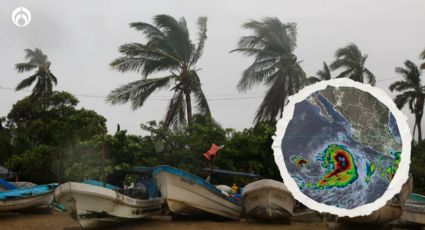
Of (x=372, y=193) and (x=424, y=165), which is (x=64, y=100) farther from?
(x=372, y=193)

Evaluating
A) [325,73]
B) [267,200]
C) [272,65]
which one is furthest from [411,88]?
[267,200]

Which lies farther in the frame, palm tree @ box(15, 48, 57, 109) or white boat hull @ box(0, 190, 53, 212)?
palm tree @ box(15, 48, 57, 109)

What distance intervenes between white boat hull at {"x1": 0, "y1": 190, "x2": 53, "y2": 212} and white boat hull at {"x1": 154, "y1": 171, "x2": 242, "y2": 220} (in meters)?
4.60

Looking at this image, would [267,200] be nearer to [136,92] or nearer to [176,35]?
[136,92]

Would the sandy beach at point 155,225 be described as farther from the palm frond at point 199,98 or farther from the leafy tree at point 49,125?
the leafy tree at point 49,125

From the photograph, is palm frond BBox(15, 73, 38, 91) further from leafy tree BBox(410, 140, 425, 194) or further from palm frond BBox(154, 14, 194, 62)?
leafy tree BBox(410, 140, 425, 194)

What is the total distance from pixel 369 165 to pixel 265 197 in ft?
21.2

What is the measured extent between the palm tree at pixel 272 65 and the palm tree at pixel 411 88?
1588 cm

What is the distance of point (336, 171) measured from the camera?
5.21 m

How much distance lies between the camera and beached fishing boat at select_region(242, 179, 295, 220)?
1141 centimetres

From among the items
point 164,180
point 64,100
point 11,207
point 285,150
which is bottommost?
point 11,207

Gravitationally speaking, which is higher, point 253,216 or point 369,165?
point 369,165

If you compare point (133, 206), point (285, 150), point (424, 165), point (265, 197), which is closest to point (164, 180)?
point (133, 206)

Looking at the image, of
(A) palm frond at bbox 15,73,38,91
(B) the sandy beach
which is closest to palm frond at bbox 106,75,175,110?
(B) the sandy beach
